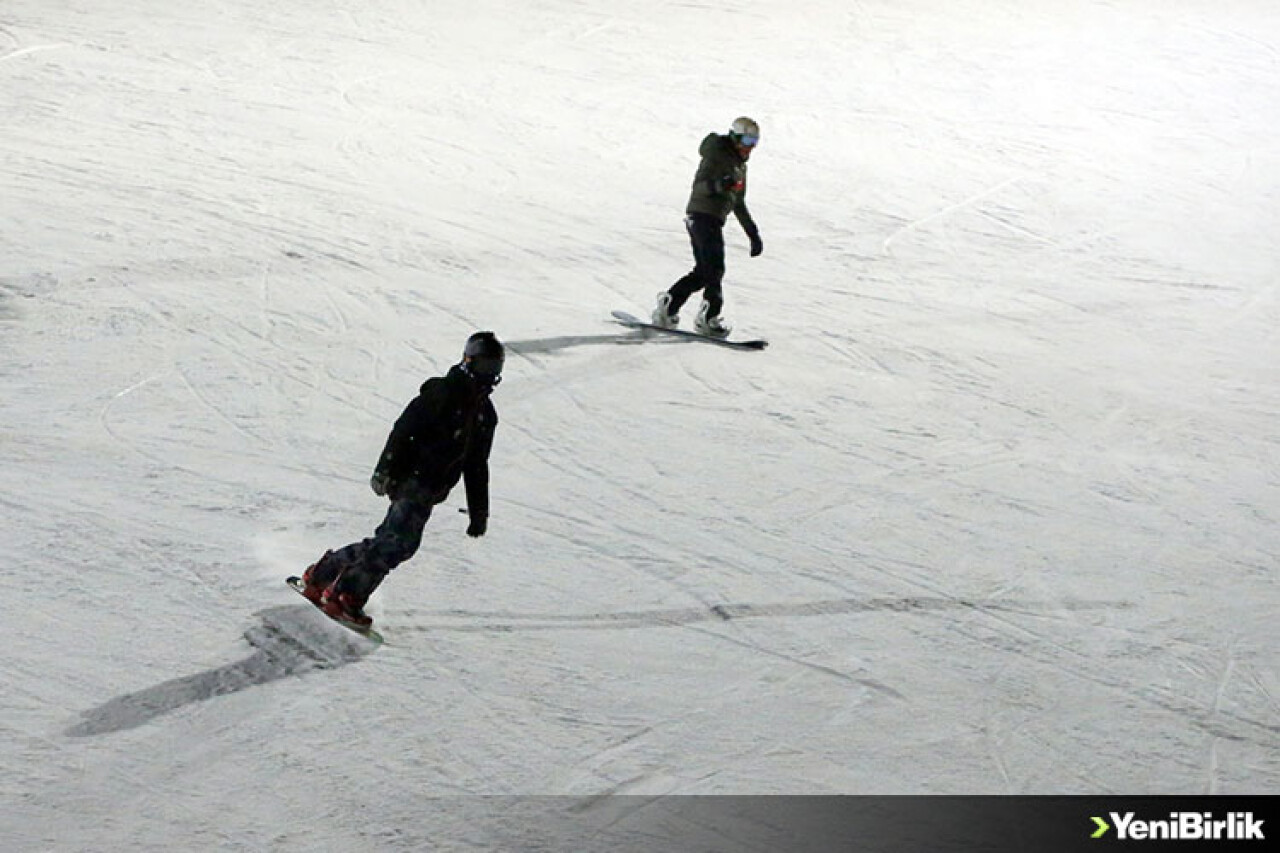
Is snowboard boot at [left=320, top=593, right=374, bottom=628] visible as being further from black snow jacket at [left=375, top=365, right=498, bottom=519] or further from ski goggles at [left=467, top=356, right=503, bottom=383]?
ski goggles at [left=467, top=356, right=503, bottom=383]

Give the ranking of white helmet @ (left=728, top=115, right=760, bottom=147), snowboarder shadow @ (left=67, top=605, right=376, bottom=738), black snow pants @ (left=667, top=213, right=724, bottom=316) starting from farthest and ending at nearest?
black snow pants @ (left=667, top=213, right=724, bottom=316), white helmet @ (left=728, top=115, right=760, bottom=147), snowboarder shadow @ (left=67, top=605, right=376, bottom=738)

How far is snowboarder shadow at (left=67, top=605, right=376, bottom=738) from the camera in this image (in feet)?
19.3

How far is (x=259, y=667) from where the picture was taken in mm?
6348

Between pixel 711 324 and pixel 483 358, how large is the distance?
5628 mm

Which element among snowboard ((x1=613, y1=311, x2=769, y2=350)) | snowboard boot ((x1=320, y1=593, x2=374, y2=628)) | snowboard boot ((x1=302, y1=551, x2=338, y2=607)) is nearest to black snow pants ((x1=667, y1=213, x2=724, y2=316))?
snowboard ((x1=613, y1=311, x2=769, y2=350))

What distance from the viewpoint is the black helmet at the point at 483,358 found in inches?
247

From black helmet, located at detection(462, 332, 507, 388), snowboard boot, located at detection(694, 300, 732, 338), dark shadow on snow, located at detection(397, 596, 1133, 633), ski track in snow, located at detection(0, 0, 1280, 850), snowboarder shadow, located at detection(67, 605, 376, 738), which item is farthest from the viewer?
snowboard boot, located at detection(694, 300, 732, 338)

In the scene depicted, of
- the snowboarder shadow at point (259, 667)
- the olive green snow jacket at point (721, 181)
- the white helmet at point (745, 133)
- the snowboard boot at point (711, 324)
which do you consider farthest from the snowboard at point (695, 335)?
the snowboarder shadow at point (259, 667)

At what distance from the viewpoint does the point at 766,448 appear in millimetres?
9680

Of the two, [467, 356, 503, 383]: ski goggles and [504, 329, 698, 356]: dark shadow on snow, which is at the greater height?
[467, 356, 503, 383]: ski goggles

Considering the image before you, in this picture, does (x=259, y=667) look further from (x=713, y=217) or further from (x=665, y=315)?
(x=665, y=315)

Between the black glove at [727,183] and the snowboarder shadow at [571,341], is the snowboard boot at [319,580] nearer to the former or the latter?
the snowboarder shadow at [571,341]

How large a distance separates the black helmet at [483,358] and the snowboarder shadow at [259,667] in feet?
4.24

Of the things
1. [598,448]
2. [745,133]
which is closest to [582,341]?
[745,133]
